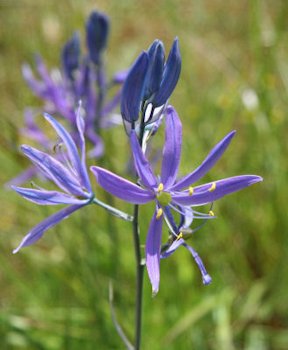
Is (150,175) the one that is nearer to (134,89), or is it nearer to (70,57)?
(134,89)

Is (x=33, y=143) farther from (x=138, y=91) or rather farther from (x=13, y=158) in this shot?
(x=138, y=91)

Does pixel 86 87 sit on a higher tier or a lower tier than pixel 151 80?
higher

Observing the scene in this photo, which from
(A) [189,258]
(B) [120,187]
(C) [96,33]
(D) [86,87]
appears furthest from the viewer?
(A) [189,258]

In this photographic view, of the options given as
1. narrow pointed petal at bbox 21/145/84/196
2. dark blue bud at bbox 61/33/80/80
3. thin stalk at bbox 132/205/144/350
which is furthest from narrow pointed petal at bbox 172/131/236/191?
dark blue bud at bbox 61/33/80/80

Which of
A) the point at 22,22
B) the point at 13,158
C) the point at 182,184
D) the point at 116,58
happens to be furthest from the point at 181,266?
the point at 22,22

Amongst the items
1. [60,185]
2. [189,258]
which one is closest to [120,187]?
[60,185]

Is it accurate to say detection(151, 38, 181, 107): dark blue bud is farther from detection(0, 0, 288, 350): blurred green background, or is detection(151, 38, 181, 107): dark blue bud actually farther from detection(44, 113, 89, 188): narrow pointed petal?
detection(0, 0, 288, 350): blurred green background

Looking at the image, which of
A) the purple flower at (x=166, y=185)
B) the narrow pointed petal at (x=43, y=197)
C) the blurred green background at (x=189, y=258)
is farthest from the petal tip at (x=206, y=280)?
the blurred green background at (x=189, y=258)

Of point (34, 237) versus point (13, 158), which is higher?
point (13, 158)
